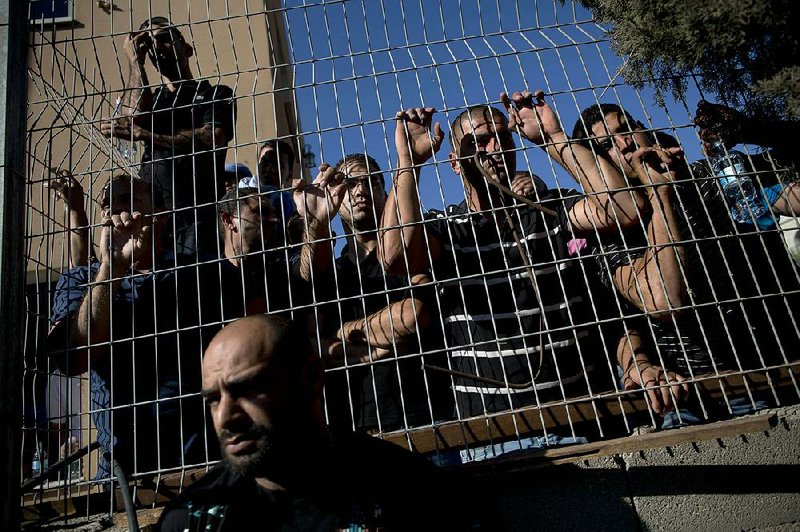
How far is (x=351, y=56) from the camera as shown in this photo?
7.34ft

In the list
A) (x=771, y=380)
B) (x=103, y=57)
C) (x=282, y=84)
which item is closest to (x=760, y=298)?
(x=771, y=380)

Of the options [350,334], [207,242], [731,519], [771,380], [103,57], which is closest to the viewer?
[731,519]

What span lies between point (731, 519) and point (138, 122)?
8.67ft

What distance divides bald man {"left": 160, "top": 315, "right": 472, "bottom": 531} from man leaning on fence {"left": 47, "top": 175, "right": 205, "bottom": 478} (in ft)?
1.72

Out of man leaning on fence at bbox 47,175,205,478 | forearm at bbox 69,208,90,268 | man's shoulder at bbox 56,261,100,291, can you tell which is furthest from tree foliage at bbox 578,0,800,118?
forearm at bbox 69,208,90,268

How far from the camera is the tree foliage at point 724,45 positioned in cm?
127

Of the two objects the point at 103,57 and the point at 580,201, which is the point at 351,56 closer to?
the point at 580,201

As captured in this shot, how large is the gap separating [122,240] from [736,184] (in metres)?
2.22

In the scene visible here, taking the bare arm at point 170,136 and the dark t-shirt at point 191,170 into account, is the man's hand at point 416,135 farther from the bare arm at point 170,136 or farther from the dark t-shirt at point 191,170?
the dark t-shirt at point 191,170

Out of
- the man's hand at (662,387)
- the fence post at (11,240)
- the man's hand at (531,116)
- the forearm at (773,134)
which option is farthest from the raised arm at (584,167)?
the fence post at (11,240)

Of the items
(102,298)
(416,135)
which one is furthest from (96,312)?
(416,135)

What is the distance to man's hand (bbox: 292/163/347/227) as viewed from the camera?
2094mm

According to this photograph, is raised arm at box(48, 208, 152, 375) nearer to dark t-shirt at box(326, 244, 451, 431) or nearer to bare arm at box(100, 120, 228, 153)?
bare arm at box(100, 120, 228, 153)

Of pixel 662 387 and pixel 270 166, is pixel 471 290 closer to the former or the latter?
pixel 662 387
